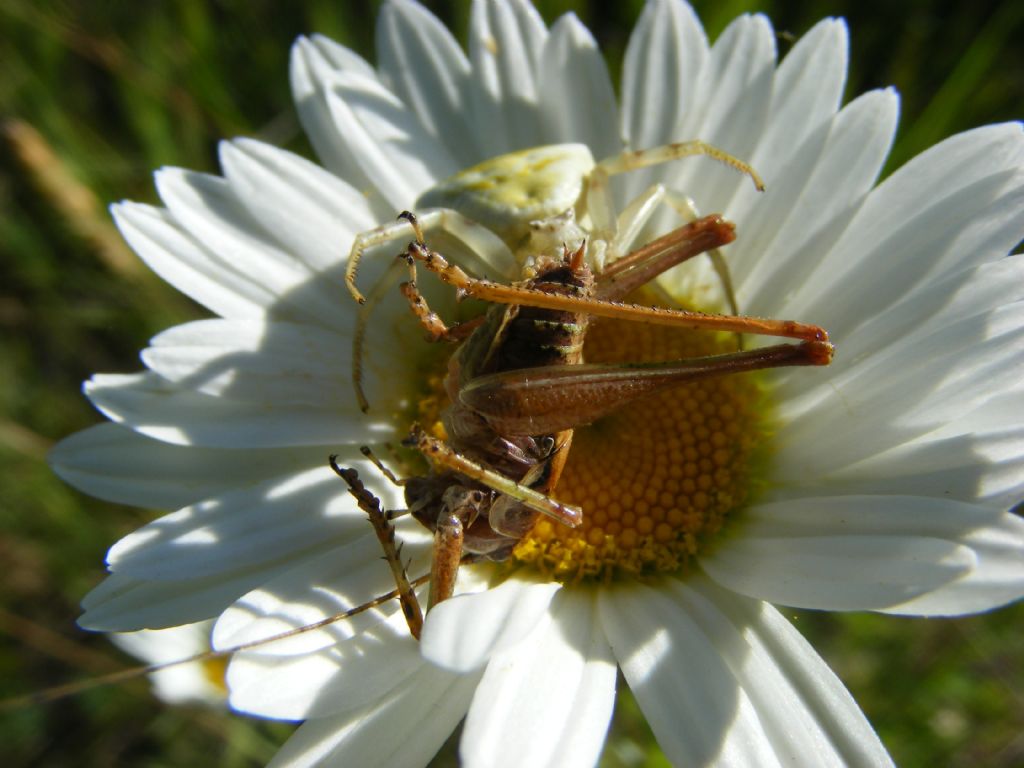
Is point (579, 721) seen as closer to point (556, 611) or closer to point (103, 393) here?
point (556, 611)

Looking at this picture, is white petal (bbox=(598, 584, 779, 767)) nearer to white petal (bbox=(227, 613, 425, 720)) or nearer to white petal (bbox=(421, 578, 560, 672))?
white petal (bbox=(421, 578, 560, 672))

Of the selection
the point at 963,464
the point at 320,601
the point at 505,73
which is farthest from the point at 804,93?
the point at 320,601

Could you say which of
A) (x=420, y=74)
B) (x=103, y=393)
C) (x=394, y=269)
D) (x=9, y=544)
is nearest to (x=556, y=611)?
(x=394, y=269)

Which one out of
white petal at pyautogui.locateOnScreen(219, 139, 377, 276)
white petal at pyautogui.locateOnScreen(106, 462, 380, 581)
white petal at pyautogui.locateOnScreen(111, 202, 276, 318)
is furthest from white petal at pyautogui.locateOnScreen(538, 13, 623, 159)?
white petal at pyautogui.locateOnScreen(106, 462, 380, 581)

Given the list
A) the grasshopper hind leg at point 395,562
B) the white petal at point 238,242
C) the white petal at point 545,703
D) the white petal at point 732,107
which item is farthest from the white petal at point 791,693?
the white petal at point 238,242

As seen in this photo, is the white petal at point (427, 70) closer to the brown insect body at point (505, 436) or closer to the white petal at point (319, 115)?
the white petal at point (319, 115)

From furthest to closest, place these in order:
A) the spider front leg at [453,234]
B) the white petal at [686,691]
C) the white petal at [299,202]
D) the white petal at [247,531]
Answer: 1. the white petal at [299,202]
2. the spider front leg at [453,234]
3. the white petal at [247,531]
4. the white petal at [686,691]
